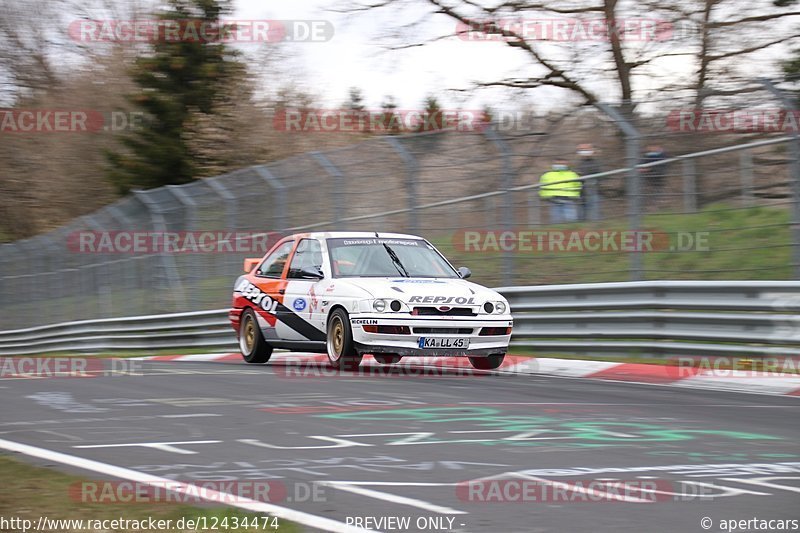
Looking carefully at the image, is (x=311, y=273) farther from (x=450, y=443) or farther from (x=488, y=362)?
(x=450, y=443)

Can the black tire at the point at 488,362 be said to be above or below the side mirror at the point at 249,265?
below

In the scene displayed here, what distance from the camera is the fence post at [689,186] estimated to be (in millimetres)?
13038

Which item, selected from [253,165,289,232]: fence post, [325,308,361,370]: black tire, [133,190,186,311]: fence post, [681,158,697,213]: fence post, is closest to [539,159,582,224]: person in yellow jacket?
[681,158,697,213]: fence post

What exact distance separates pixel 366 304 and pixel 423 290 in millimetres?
618

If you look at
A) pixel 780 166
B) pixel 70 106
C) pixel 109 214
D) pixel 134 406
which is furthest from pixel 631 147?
pixel 70 106

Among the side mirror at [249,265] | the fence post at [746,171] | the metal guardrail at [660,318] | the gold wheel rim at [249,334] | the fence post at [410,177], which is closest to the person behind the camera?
the metal guardrail at [660,318]

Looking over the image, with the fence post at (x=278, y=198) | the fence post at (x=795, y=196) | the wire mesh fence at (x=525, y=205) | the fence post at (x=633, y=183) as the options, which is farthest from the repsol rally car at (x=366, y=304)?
the fence post at (x=278, y=198)

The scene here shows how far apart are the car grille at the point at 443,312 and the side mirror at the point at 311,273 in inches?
60.2

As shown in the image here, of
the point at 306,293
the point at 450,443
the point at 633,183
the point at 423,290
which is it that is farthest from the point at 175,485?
the point at 633,183

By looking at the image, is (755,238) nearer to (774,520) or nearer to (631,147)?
(631,147)

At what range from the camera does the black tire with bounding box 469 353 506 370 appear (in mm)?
13359

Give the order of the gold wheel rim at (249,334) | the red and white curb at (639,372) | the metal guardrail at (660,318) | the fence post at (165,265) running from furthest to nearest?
the fence post at (165,265) → the gold wheel rim at (249,334) → the metal guardrail at (660,318) → the red and white curb at (639,372)

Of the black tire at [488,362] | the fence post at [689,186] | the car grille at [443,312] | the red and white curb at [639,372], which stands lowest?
the red and white curb at [639,372]

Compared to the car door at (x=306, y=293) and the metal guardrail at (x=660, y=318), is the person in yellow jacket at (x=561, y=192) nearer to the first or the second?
the metal guardrail at (x=660, y=318)
